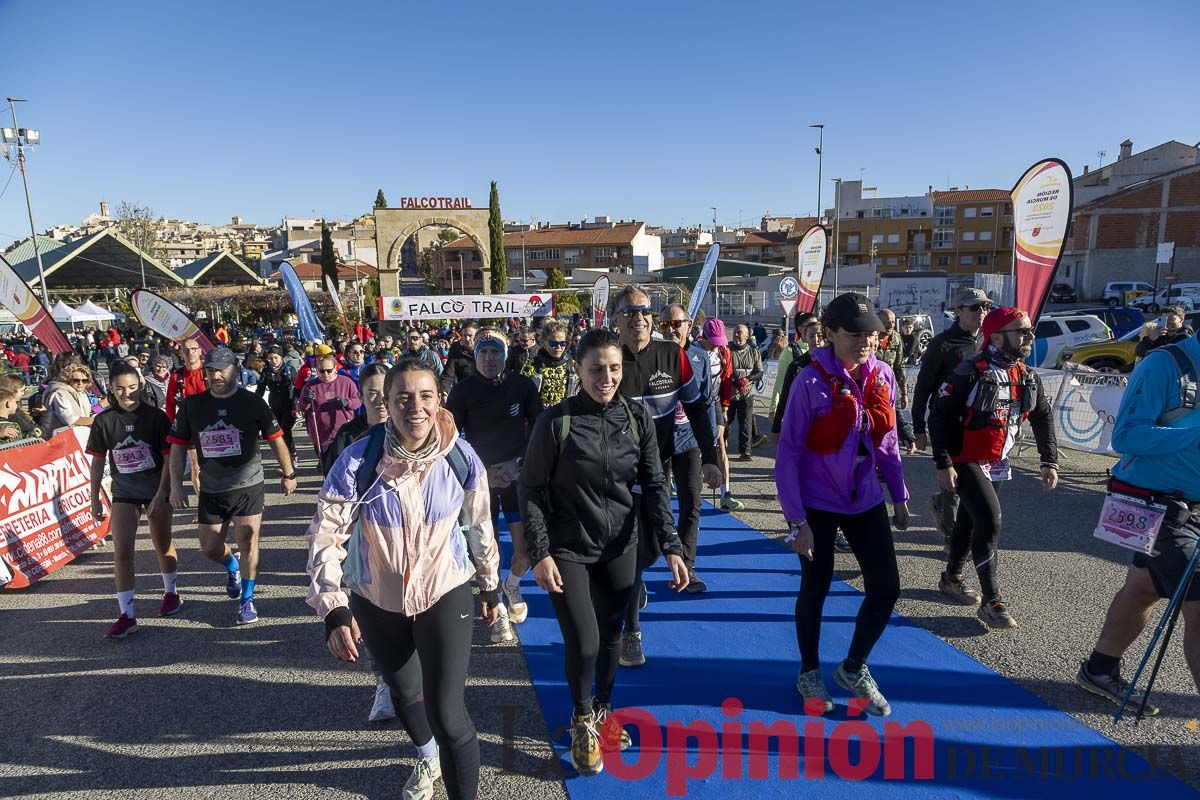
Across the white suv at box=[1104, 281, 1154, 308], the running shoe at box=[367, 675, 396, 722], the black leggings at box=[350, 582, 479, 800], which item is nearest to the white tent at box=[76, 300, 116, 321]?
the running shoe at box=[367, 675, 396, 722]

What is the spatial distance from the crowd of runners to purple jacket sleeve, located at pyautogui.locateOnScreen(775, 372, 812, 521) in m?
0.01

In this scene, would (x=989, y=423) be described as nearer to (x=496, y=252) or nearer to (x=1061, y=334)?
(x=1061, y=334)

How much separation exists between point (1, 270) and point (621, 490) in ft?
31.6

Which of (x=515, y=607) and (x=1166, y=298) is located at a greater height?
(x=1166, y=298)

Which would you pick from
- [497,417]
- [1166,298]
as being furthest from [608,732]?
[1166,298]

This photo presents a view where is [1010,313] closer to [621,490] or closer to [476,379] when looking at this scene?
[621,490]

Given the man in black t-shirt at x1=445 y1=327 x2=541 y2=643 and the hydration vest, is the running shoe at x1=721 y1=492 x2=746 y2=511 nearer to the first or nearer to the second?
the man in black t-shirt at x1=445 y1=327 x2=541 y2=643

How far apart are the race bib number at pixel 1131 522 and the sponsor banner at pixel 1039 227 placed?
5.31m

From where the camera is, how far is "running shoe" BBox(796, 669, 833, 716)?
11.0 feet

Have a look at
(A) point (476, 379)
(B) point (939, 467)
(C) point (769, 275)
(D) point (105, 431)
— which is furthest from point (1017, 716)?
(C) point (769, 275)

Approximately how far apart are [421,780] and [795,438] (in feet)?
7.41

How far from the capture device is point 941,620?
4.37m

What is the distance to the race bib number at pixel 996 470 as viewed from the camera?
4.08 m

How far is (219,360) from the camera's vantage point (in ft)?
14.4
